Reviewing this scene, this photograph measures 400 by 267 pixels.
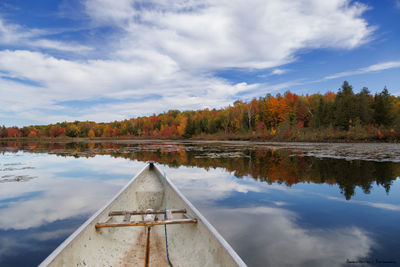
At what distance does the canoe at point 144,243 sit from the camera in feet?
6.93

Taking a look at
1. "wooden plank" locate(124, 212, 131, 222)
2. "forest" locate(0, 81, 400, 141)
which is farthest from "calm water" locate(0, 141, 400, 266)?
"forest" locate(0, 81, 400, 141)

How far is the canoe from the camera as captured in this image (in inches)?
83.1

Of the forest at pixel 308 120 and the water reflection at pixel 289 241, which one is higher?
the forest at pixel 308 120

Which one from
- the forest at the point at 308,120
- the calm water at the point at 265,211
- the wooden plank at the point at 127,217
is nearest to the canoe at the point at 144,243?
the wooden plank at the point at 127,217

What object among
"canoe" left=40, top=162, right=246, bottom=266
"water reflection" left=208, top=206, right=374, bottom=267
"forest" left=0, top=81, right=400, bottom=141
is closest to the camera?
"canoe" left=40, top=162, right=246, bottom=266

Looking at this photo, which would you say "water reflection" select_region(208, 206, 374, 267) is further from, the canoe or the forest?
the forest

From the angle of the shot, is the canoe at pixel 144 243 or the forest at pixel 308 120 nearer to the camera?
the canoe at pixel 144 243

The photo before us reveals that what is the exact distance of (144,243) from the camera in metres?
3.36

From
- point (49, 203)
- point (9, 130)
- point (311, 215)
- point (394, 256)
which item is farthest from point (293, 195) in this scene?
point (9, 130)

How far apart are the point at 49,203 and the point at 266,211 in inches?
204

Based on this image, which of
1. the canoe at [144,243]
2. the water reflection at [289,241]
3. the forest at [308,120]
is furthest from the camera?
the forest at [308,120]

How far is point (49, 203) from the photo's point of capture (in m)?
5.54

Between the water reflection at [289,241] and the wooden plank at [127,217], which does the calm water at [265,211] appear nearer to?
the water reflection at [289,241]

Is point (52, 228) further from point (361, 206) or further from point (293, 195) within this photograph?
point (361, 206)
